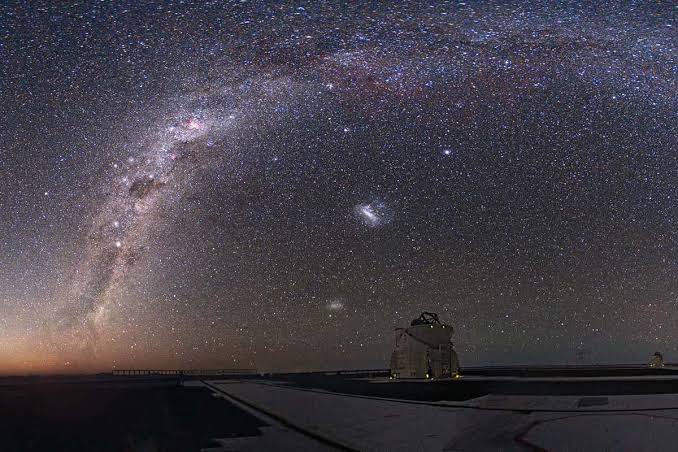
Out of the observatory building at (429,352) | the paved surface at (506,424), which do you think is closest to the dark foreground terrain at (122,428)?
the paved surface at (506,424)

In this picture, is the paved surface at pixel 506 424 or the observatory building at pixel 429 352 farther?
Answer: the observatory building at pixel 429 352

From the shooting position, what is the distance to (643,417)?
42.9 feet

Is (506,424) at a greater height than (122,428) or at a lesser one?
greater

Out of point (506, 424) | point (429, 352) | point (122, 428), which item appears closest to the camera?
point (506, 424)

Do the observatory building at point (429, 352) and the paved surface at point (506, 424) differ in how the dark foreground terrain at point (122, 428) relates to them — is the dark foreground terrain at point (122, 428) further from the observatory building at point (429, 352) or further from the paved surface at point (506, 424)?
the observatory building at point (429, 352)

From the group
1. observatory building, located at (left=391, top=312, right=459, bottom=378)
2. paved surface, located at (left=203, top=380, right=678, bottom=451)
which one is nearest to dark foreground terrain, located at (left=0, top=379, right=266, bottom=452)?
paved surface, located at (left=203, top=380, right=678, bottom=451)

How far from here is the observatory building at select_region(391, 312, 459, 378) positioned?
46.2 metres

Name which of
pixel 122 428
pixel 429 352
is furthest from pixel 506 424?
pixel 429 352

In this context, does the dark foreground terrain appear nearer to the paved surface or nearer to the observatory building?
the paved surface

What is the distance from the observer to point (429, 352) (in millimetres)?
46156

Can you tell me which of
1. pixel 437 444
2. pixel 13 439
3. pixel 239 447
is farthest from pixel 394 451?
pixel 13 439

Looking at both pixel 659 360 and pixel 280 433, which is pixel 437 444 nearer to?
pixel 280 433

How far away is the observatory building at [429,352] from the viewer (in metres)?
46.2

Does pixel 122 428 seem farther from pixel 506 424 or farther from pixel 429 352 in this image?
pixel 429 352
